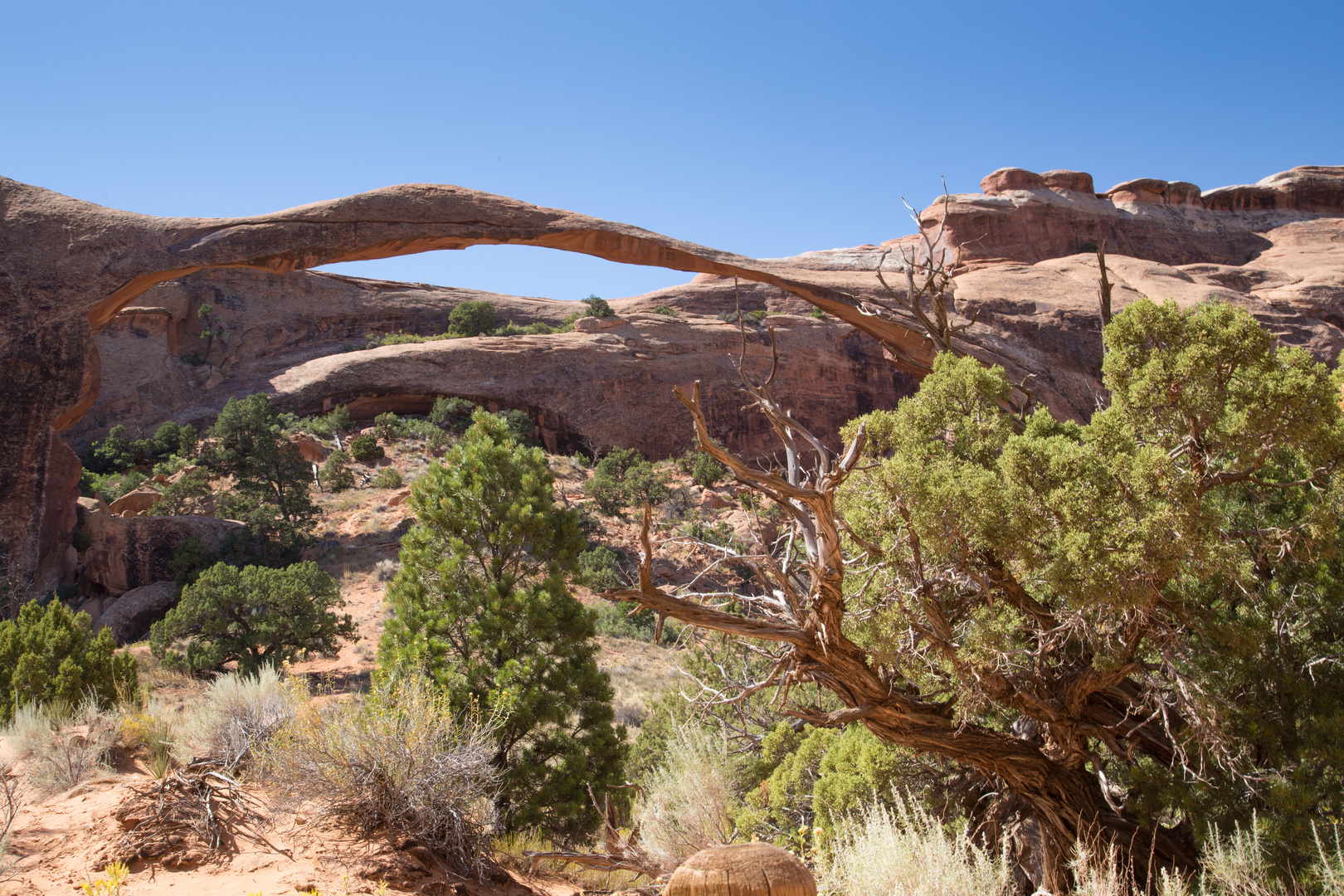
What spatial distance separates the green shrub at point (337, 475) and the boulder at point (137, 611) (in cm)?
640

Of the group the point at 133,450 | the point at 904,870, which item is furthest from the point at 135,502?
the point at 904,870

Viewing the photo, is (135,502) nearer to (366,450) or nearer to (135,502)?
(135,502)

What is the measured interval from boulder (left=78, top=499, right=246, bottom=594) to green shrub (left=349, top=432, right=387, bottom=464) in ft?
20.9

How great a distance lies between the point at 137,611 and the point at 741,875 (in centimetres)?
1800

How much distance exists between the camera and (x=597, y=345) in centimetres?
2825

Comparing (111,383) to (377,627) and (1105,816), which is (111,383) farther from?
(1105,816)

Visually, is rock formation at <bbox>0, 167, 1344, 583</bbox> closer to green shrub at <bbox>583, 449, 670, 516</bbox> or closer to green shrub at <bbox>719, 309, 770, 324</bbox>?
green shrub at <bbox>583, 449, 670, 516</bbox>

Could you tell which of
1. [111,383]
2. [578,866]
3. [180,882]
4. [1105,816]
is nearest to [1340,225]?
[1105,816]

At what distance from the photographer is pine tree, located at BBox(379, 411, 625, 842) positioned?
7445 mm

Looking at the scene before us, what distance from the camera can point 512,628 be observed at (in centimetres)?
793

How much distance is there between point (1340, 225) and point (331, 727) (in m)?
37.9

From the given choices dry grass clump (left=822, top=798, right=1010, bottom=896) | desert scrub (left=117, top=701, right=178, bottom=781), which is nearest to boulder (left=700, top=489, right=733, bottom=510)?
desert scrub (left=117, top=701, right=178, bottom=781)

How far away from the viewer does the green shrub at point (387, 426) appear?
24812 millimetres

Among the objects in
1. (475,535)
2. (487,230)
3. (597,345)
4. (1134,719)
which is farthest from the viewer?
(597,345)
